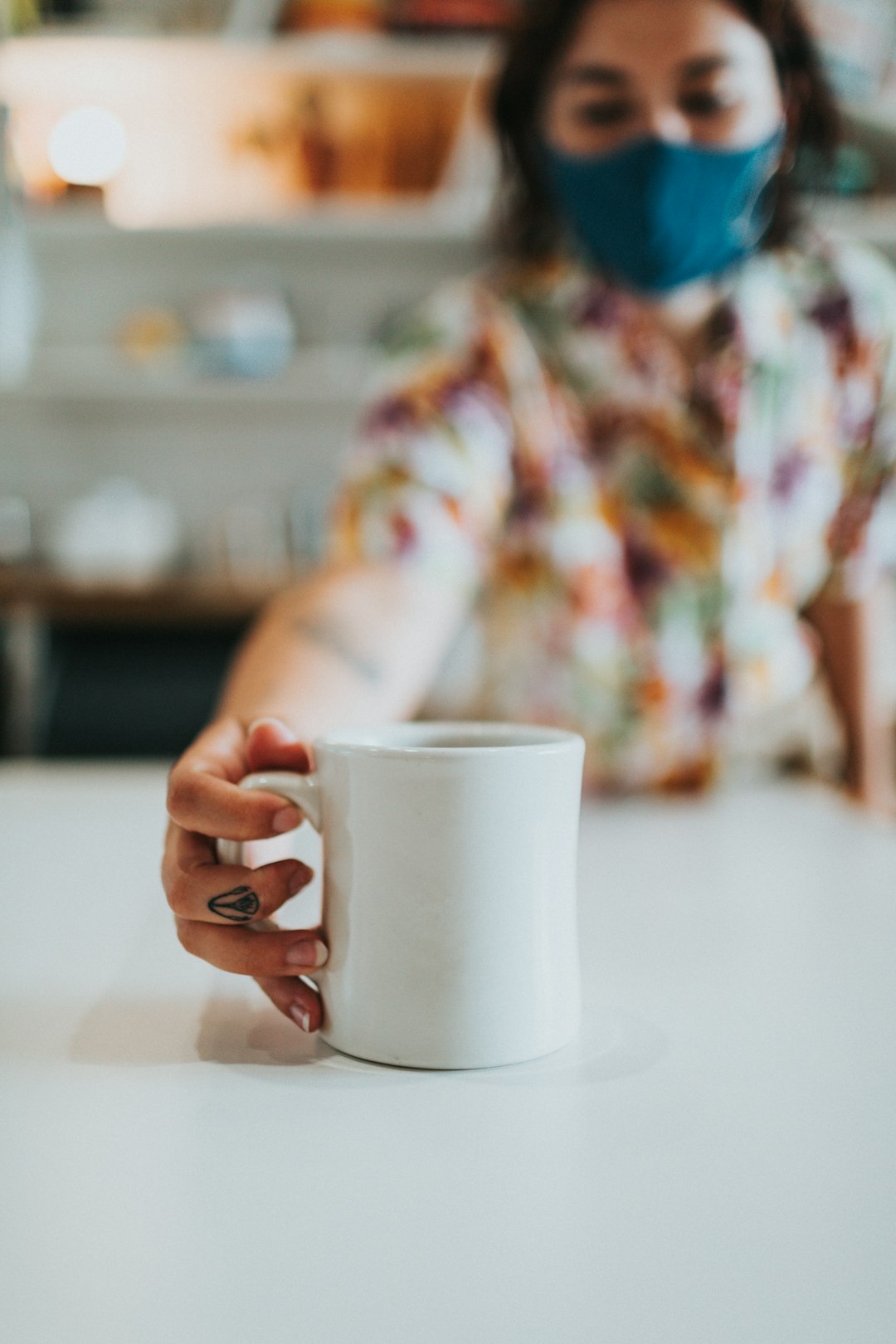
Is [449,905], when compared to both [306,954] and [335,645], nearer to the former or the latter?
[306,954]

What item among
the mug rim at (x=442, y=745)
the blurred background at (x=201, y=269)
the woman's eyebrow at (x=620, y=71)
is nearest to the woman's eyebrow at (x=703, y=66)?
the woman's eyebrow at (x=620, y=71)

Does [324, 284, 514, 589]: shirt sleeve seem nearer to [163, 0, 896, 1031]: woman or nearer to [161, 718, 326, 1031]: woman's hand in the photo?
[163, 0, 896, 1031]: woman

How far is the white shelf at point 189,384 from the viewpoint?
93.7 inches

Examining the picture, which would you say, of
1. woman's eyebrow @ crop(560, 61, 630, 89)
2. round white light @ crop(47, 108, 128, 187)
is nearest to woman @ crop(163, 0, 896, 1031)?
woman's eyebrow @ crop(560, 61, 630, 89)

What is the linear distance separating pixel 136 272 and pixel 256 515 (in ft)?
2.05

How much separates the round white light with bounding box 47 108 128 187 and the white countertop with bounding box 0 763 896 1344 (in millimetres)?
2343

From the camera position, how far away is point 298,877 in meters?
0.39

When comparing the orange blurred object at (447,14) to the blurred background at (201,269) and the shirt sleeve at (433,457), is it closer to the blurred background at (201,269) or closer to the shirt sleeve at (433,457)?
the blurred background at (201,269)

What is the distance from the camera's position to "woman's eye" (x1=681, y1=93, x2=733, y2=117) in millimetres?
887

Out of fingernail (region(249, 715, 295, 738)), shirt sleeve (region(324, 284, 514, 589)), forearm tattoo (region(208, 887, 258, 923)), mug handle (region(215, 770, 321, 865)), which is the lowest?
forearm tattoo (region(208, 887, 258, 923))

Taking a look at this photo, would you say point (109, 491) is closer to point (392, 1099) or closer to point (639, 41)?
point (639, 41)

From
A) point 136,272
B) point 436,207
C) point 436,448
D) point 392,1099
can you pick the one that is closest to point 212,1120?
point 392,1099

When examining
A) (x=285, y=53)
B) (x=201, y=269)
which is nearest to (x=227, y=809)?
(x=285, y=53)

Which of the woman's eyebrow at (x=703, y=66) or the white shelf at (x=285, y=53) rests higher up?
the white shelf at (x=285, y=53)
